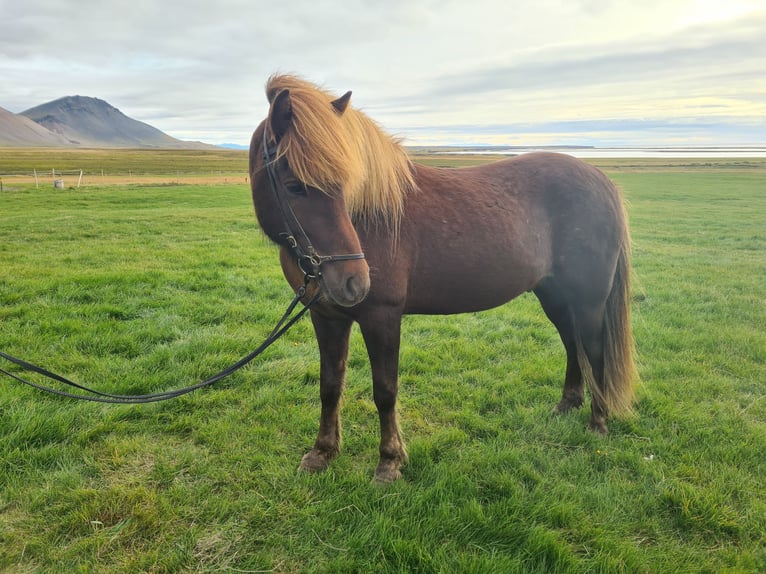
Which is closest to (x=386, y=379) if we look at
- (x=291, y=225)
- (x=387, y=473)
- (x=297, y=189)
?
(x=387, y=473)

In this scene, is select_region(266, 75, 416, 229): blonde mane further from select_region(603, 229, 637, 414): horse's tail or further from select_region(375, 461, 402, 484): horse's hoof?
select_region(603, 229, 637, 414): horse's tail

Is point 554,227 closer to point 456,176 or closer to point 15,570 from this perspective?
point 456,176

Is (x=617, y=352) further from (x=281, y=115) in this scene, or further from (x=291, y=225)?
(x=281, y=115)

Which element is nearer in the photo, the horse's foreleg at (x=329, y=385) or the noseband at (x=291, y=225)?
the noseband at (x=291, y=225)

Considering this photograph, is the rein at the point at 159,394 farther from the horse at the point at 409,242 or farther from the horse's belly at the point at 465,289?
the horse's belly at the point at 465,289

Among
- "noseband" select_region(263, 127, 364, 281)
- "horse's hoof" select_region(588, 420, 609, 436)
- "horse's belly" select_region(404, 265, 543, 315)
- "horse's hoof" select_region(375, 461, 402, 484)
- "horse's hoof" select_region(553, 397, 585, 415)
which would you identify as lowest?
"horse's hoof" select_region(375, 461, 402, 484)

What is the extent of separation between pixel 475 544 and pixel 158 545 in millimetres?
1700

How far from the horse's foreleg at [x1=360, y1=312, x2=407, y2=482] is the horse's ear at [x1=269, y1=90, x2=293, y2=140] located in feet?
3.72

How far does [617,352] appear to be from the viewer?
355 centimetres

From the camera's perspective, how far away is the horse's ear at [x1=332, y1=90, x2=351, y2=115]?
237 centimetres

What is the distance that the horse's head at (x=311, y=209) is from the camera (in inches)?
85.0

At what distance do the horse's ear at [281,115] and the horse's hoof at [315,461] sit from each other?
2.09m

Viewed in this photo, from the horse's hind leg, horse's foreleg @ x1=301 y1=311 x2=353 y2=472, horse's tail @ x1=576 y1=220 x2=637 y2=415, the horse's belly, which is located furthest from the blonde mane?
horse's tail @ x1=576 y1=220 x2=637 y2=415

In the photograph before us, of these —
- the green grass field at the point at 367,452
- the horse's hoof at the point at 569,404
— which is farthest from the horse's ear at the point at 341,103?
the horse's hoof at the point at 569,404
